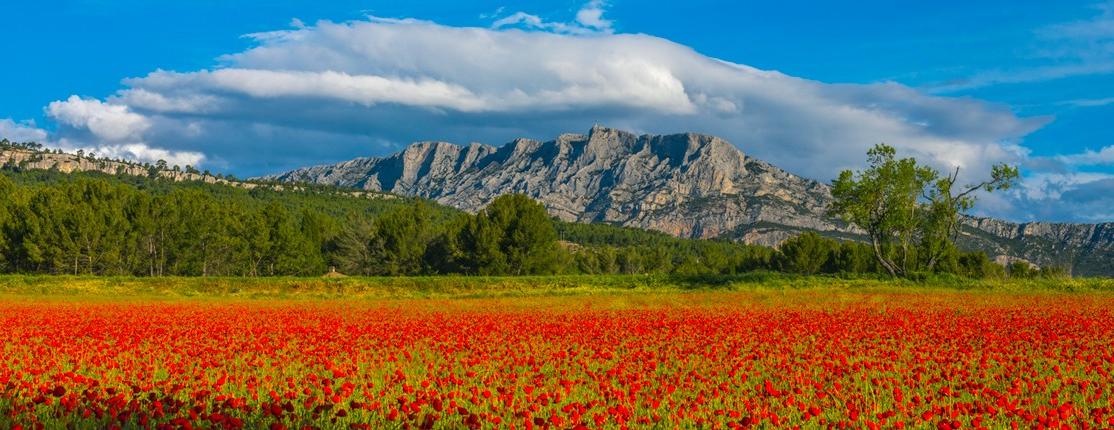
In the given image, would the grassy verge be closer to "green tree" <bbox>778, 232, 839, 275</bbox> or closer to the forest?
the forest

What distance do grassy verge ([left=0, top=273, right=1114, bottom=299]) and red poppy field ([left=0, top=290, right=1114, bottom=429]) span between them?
3166 centimetres

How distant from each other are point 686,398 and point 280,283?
196ft

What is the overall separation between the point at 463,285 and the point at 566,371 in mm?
53562

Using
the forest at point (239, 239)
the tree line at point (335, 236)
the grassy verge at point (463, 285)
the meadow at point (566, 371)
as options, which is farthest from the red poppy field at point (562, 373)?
the forest at point (239, 239)

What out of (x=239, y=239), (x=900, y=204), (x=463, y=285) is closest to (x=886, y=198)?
(x=900, y=204)

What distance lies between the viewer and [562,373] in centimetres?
1402

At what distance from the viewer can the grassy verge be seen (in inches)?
2234

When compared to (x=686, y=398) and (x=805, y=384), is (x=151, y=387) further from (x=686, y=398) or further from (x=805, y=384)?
(x=805, y=384)

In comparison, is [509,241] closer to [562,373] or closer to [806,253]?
[806,253]

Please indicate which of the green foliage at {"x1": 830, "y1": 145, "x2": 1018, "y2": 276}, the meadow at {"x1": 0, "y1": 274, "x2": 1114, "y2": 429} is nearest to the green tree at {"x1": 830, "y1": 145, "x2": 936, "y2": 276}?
the green foliage at {"x1": 830, "y1": 145, "x2": 1018, "y2": 276}

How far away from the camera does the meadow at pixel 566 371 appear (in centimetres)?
901

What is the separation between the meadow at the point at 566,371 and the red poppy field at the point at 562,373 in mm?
58

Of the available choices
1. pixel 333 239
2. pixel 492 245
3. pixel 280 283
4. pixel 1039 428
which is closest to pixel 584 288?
pixel 280 283

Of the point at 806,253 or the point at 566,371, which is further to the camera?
the point at 806,253
